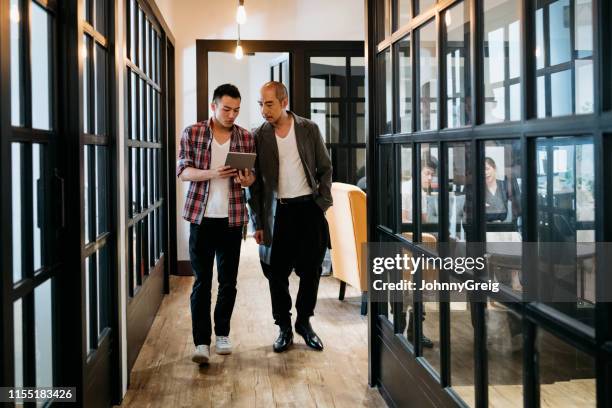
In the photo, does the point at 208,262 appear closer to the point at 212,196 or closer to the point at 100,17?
the point at 212,196

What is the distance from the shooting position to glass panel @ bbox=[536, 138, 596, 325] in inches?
43.6

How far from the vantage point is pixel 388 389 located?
265 centimetres

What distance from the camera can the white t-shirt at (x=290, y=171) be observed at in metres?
3.24

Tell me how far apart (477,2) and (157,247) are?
11.1 feet

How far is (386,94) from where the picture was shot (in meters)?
2.65

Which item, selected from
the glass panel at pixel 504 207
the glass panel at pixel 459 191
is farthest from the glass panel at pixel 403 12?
the glass panel at pixel 504 207

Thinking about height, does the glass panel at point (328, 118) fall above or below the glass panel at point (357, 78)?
below

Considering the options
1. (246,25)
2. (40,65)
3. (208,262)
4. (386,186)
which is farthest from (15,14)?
(246,25)

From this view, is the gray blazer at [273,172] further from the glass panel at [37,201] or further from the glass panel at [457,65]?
the glass panel at [37,201]

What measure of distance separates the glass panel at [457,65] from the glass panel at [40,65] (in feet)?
3.74

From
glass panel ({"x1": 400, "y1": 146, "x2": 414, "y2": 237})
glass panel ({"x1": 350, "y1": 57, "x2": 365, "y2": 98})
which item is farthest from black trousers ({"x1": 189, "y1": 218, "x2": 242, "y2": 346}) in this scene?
glass panel ({"x1": 350, "y1": 57, "x2": 365, "y2": 98})

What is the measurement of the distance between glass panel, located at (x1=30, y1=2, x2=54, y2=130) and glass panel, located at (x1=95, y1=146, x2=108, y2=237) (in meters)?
0.61

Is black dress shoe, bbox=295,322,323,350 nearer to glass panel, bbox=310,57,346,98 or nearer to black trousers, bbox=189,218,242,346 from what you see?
black trousers, bbox=189,218,242,346

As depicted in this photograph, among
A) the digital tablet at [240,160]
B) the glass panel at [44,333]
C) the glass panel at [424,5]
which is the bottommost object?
the glass panel at [44,333]
